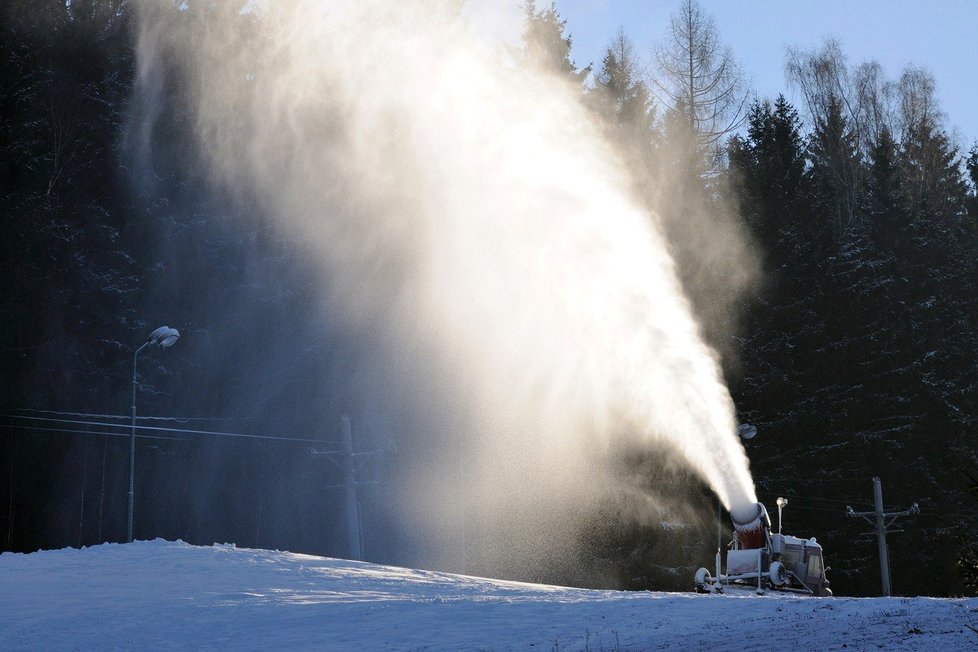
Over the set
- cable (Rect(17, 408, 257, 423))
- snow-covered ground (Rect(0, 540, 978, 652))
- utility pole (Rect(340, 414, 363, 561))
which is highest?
cable (Rect(17, 408, 257, 423))

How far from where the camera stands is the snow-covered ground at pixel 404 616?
17281 millimetres

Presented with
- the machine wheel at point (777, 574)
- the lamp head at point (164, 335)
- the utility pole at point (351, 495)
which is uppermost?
the lamp head at point (164, 335)

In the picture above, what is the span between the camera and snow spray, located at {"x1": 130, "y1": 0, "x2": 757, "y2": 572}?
52.3 m

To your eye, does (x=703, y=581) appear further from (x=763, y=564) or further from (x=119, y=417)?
(x=119, y=417)

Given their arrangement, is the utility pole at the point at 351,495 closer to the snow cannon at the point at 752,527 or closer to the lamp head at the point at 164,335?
the lamp head at the point at 164,335

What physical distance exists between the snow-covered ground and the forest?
20.1 metres

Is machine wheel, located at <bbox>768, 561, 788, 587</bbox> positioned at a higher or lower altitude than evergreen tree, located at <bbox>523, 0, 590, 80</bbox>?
lower

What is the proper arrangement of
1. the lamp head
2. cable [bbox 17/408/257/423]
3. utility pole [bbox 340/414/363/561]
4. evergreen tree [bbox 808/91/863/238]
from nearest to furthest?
the lamp head
cable [bbox 17/408/257/423]
utility pole [bbox 340/414/363/561]
evergreen tree [bbox 808/91/863/238]

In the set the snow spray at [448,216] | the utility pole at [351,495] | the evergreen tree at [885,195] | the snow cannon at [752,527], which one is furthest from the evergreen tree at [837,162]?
the snow cannon at [752,527]

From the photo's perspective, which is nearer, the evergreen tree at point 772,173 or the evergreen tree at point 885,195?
the evergreen tree at point 772,173

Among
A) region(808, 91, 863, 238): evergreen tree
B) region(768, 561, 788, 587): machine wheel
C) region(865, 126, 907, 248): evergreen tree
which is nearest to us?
region(768, 561, 788, 587): machine wheel

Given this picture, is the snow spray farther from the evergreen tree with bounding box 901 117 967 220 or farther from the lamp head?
the evergreen tree with bounding box 901 117 967 220

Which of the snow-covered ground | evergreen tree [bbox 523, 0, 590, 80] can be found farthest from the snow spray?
the snow-covered ground

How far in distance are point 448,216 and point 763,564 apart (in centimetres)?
3197
